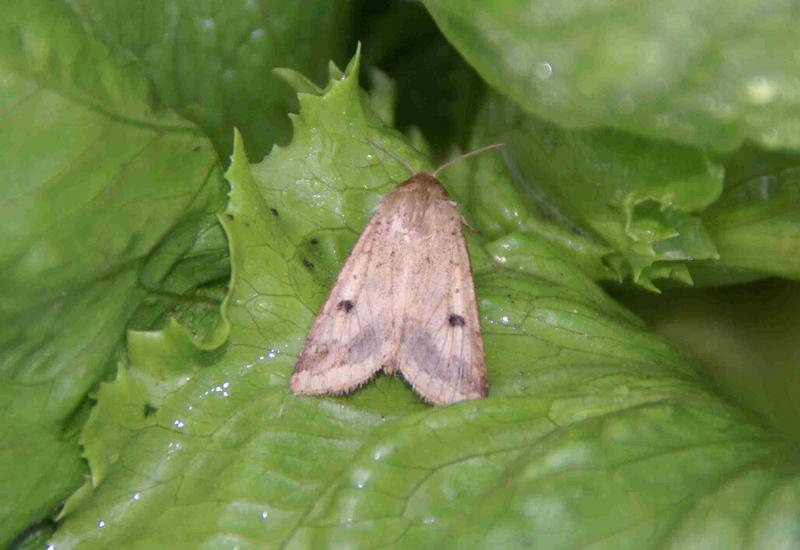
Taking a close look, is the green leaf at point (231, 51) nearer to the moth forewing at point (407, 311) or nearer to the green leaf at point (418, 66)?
the green leaf at point (418, 66)

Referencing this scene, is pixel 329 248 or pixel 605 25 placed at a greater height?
pixel 605 25

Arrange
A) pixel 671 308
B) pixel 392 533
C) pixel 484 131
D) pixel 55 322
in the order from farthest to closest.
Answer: pixel 671 308 < pixel 484 131 < pixel 55 322 < pixel 392 533

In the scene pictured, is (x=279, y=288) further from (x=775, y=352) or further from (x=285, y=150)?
(x=775, y=352)

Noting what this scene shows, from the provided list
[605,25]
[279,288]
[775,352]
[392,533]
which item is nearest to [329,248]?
[279,288]

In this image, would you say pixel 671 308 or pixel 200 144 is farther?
pixel 671 308

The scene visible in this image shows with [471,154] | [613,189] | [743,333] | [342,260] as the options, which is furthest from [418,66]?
[743,333]

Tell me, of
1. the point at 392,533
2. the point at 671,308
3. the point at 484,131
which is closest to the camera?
the point at 392,533

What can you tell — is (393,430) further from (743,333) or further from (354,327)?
(743,333)
